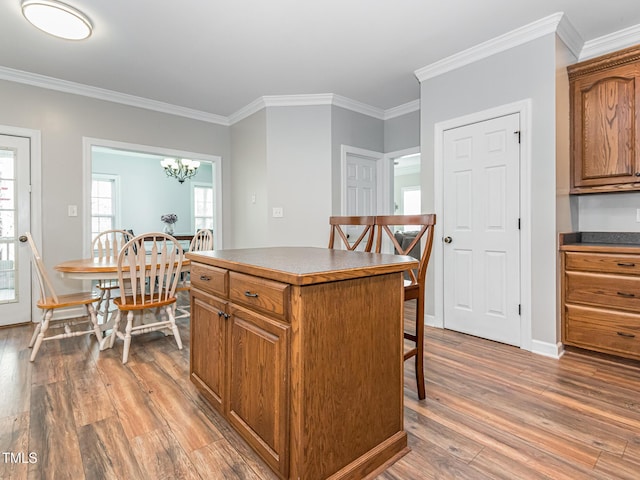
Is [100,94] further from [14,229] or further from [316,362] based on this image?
[316,362]

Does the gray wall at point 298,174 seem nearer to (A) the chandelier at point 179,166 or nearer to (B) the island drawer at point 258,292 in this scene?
(A) the chandelier at point 179,166

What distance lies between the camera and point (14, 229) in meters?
3.48

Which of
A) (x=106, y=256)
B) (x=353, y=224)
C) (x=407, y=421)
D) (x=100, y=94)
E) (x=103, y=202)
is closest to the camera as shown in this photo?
(x=407, y=421)

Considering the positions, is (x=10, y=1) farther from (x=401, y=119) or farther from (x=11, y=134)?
(x=401, y=119)

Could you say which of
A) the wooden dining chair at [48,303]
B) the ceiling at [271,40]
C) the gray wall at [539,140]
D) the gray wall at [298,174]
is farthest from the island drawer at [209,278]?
the gray wall at [539,140]

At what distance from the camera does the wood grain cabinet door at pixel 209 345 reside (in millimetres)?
1652

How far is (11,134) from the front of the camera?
343 cm

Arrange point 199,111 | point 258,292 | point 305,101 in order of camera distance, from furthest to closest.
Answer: point 199,111, point 305,101, point 258,292

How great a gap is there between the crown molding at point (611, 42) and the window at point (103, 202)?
7.35m

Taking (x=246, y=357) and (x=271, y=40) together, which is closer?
(x=246, y=357)

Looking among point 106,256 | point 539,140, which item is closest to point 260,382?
point 539,140

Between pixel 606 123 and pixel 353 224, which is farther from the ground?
pixel 606 123

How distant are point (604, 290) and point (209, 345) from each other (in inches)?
107

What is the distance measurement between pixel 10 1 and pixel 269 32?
1.77 metres
